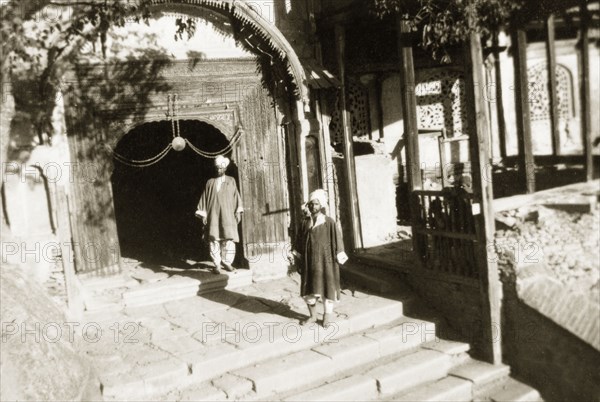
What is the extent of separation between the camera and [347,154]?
33.4ft

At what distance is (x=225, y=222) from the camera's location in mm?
9406

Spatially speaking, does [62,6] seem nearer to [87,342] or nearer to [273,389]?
[87,342]

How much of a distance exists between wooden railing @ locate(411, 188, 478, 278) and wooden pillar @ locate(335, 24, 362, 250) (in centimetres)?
176

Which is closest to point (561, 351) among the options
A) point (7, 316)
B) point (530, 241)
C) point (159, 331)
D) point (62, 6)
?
point (530, 241)

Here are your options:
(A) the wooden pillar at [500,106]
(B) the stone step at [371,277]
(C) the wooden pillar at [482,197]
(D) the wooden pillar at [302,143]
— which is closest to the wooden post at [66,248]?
(D) the wooden pillar at [302,143]

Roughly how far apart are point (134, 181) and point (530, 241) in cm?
951

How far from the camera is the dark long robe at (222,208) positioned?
9.40 meters

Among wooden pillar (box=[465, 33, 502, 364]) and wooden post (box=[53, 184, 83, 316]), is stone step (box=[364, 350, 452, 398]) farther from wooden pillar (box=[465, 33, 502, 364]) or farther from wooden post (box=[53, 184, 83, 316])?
wooden post (box=[53, 184, 83, 316])

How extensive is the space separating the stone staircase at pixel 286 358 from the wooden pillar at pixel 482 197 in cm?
55

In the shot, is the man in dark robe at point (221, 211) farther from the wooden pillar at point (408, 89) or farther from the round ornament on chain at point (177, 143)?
the wooden pillar at point (408, 89)

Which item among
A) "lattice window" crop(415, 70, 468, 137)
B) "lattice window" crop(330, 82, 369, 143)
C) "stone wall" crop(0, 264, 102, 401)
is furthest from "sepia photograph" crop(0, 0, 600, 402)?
"lattice window" crop(415, 70, 468, 137)

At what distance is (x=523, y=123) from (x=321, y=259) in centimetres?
545

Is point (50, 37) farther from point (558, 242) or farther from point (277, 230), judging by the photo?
point (558, 242)

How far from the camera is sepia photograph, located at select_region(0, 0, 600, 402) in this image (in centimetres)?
669
